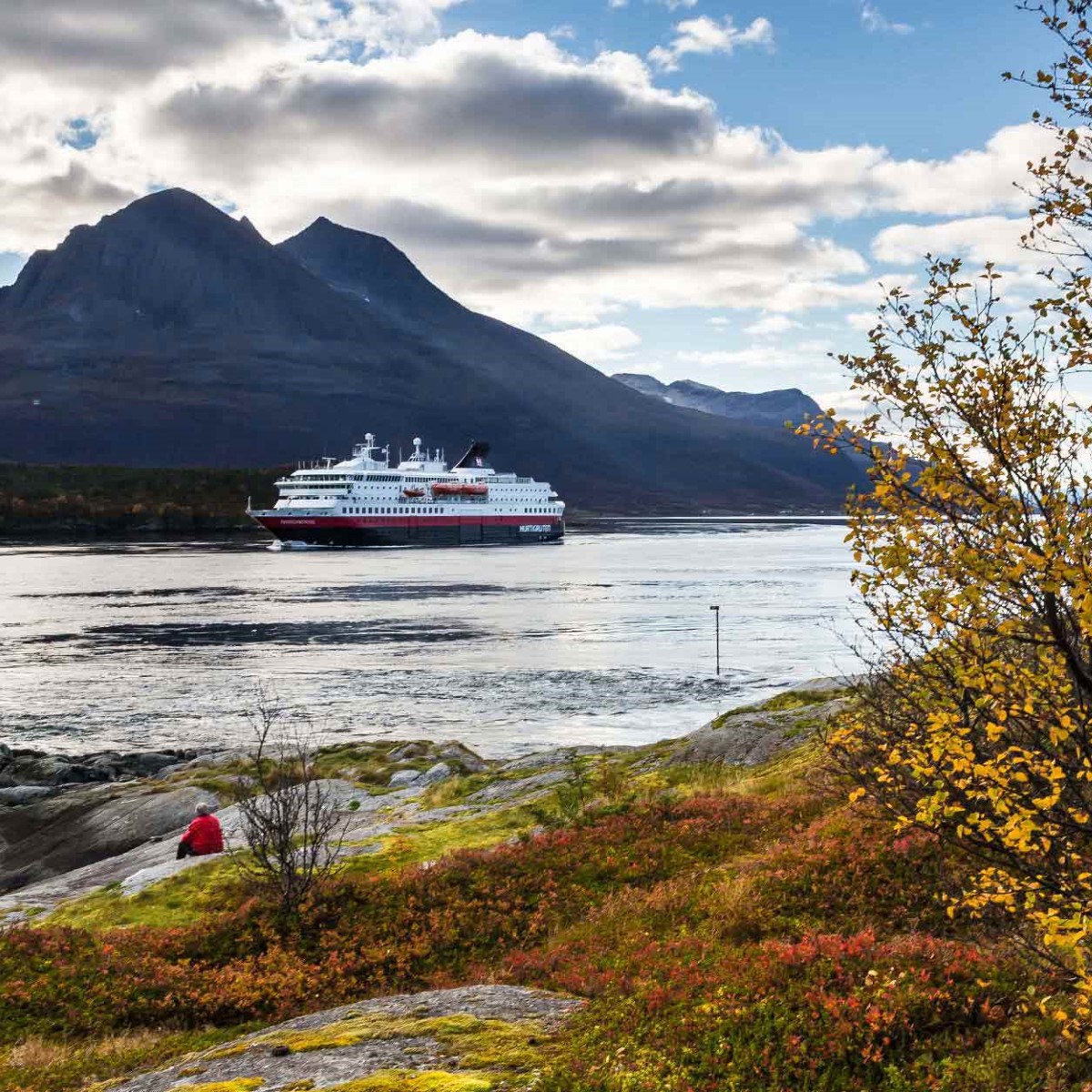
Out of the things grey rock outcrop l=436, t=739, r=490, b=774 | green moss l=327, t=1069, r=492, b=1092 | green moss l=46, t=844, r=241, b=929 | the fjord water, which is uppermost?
green moss l=327, t=1069, r=492, b=1092

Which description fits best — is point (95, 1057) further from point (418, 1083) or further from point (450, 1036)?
point (418, 1083)

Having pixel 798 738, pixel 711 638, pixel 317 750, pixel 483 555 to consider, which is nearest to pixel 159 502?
pixel 483 555

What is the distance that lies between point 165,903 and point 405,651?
36.9 meters

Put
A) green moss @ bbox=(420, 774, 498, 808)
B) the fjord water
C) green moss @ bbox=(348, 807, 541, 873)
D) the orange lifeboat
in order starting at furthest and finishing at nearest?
the orange lifeboat → the fjord water → green moss @ bbox=(420, 774, 498, 808) → green moss @ bbox=(348, 807, 541, 873)

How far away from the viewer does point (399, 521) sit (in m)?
149

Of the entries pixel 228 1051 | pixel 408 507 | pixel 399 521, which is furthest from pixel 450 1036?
pixel 408 507

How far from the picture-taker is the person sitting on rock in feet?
50.2

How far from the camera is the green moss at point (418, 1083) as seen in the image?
612cm

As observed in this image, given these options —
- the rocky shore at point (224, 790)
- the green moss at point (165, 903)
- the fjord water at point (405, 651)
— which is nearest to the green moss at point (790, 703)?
the rocky shore at point (224, 790)

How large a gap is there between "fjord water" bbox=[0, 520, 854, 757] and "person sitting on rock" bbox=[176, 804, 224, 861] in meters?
13.0

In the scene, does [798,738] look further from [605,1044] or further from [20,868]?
[20,868]

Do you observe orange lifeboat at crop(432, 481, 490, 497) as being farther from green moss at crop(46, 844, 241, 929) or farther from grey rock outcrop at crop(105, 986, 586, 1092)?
grey rock outcrop at crop(105, 986, 586, 1092)

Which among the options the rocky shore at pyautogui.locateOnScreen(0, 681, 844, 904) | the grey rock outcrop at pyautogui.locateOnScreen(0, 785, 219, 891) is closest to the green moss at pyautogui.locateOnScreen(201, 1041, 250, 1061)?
the rocky shore at pyautogui.locateOnScreen(0, 681, 844, 904)

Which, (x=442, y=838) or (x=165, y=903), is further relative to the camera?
(x=442, y=838)
